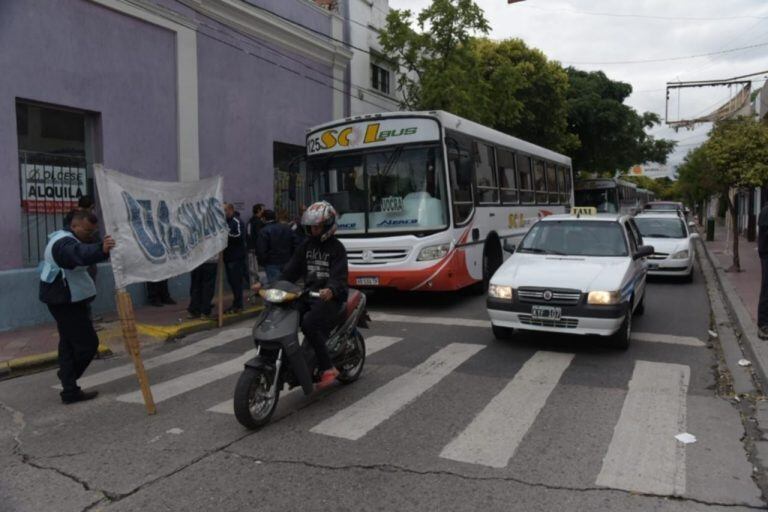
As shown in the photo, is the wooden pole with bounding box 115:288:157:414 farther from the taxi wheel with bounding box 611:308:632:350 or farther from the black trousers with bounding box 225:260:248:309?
the taxi wheel with bounding box 611:308:632:350

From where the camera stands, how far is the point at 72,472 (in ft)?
13.9

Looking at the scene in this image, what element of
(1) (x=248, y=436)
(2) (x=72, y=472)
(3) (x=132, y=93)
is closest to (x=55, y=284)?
(2) (x=72, y=472)

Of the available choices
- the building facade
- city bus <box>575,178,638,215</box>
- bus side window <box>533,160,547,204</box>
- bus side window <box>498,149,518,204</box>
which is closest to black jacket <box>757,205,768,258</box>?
bus side window <box>498,149,518,204</box>

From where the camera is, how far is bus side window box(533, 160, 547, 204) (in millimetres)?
15008

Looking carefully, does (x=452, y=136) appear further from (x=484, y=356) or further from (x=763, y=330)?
(x=763, y=330)

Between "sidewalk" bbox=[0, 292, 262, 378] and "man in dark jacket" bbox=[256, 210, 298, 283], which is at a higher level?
"man in dark jacket" bbox=[256, 210, 298, 283]

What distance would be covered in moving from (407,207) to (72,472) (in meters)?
6.94

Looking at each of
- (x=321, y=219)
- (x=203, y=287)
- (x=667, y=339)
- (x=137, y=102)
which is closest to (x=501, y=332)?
(x=667, y=339)

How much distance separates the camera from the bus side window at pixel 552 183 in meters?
16.2

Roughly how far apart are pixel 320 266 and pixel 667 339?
5.26 meters

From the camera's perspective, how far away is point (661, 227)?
14.9m

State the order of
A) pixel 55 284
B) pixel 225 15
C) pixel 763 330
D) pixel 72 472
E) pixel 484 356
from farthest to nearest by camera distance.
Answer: pixel 225 15 < pixel 763 330 < pixel 484 356 < pixel 55 284 < pixel 72 472

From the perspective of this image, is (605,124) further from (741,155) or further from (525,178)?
(525,178)

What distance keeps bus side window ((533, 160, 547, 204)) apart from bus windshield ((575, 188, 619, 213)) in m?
14.5
